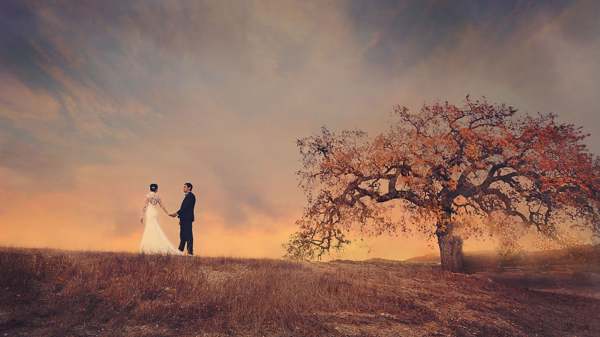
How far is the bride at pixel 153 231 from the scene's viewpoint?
20125 millimetres

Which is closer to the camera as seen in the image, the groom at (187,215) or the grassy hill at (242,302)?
the grassy hill at (242,302)

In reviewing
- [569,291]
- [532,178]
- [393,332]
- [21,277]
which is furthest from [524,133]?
[21,277]

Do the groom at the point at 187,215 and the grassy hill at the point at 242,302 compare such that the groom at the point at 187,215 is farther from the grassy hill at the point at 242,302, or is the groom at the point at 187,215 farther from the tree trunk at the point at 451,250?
the tree trunk at the point at 451,250

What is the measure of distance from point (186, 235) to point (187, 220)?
0.75m

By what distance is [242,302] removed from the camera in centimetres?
1391

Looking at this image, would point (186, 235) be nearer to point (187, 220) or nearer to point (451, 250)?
point (187, 220)

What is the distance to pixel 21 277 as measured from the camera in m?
14.3

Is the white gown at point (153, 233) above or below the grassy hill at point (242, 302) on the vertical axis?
above

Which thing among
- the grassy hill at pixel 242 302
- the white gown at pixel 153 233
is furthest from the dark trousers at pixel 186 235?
the grassy hill at pixel 242 302

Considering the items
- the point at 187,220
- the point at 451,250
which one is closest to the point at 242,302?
the point at 187,220

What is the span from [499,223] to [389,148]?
7.28 meters

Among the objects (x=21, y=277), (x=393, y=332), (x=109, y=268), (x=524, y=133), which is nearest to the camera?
(x=393, y=332)

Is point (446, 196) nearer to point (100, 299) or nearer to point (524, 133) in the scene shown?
point (524, 133)

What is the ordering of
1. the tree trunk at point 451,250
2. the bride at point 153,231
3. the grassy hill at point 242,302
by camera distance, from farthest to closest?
the tree trunk at point 451,250
the bride at point 153,231
the grassy hill at point 242,302
